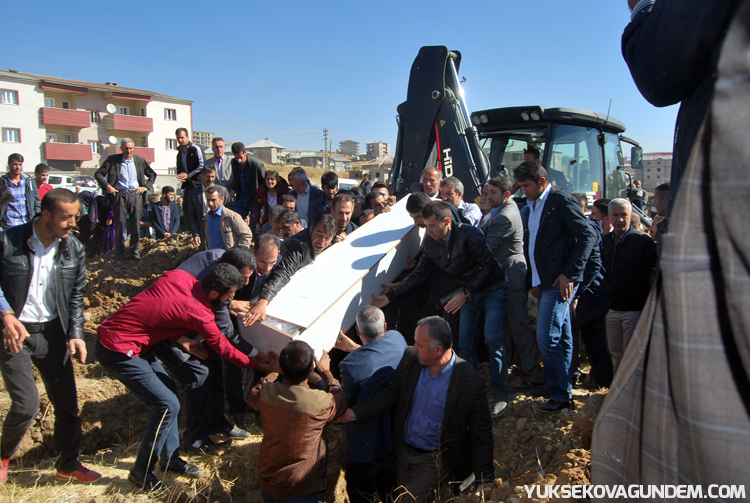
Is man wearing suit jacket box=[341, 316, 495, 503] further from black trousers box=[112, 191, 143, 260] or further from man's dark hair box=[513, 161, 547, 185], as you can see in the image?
black trousers box=[112, 191, 143, 260]

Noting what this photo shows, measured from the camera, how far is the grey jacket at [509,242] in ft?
14.1

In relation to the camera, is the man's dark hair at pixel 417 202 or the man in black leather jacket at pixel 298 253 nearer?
the man in black leather jacket at pixel 298 253

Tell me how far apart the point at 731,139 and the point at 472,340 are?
3480 millimetres

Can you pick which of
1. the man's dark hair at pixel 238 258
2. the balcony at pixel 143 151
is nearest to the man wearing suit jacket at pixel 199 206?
the man's dark hair at pixel 238 258

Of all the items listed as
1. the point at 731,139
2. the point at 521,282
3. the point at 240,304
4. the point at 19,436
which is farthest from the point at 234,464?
the point at 731,139

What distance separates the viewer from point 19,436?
3312 millimetres

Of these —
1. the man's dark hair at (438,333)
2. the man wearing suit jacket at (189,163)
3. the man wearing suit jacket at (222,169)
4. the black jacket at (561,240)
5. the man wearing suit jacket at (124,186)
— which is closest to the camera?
the man's dark hair at (438,333)

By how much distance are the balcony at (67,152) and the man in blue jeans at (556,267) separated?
39754 mm

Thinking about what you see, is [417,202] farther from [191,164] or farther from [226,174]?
[191,164]

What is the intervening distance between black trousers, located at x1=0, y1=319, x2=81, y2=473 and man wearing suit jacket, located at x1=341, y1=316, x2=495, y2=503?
7.11ft

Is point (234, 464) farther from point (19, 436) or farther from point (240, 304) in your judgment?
point (19, 436)

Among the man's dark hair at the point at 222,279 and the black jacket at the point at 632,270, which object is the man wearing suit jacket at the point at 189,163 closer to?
the man's dark hair at the point at 222,279

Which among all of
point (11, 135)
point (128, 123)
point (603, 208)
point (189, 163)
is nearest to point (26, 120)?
point (11, 135)

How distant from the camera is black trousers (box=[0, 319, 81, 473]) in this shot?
3.19 m
